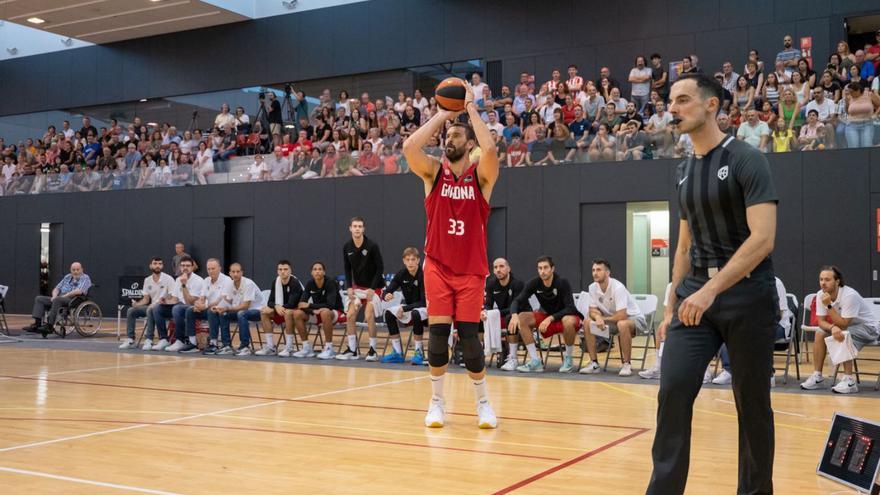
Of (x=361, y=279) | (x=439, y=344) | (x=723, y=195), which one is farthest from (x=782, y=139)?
(x=723, y=195)

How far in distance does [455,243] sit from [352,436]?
1.45 m

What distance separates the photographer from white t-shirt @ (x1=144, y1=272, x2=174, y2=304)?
12.6 m

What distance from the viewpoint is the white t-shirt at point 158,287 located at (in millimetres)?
12581

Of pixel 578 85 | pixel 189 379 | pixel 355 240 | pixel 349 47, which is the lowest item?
pixel 189 379

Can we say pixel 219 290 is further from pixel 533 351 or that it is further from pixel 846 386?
pixel 846 386

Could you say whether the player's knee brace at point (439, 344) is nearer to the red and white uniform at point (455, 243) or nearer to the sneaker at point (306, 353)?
the red and white uniform at point (455, 243)

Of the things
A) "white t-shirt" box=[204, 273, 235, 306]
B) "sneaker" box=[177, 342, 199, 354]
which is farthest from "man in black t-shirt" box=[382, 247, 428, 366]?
"sneaker" box=[177, 342, 199, 354]

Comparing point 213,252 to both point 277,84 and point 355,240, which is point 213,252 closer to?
point 277,84

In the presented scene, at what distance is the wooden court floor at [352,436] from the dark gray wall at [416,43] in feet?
32.5

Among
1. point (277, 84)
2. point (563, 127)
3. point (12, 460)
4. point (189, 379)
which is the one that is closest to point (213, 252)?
point (277, 84)

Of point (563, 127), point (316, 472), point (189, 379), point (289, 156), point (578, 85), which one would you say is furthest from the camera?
point (289, 156)

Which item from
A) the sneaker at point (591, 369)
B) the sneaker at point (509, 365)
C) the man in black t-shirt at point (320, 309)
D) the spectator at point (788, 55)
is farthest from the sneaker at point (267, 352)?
the spectator at point (788, 55)

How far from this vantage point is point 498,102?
55.0ft

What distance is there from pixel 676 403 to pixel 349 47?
18.8m
